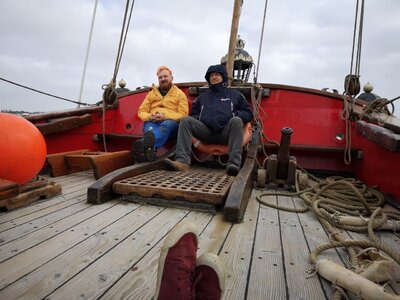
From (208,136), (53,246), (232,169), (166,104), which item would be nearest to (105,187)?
(53,246)

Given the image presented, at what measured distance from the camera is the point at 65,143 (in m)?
3.34

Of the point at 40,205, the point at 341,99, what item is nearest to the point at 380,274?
the point at 40,205

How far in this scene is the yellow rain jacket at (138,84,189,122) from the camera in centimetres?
316

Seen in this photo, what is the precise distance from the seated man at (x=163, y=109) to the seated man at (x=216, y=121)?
0.74 ft

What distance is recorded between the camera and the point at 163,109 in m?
3.16

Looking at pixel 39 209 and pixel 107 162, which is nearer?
pixel 39 209

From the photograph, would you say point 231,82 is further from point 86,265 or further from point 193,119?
point 86,265

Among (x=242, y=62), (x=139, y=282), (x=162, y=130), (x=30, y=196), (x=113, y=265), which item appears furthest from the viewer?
(x=242, y=62)

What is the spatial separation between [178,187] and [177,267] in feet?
3.95

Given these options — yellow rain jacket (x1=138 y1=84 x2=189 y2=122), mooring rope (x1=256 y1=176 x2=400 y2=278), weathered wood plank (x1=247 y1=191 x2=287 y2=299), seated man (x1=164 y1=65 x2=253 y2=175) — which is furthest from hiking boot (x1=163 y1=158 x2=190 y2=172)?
weathered wood plank (x1=247 y1=191 x2=287 y2=299)

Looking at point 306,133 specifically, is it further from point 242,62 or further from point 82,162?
point 242,62

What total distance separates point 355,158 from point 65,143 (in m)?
3.19

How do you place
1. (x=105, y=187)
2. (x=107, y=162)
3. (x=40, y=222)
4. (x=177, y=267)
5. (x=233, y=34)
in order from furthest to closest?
1. (x=233, y=34)
2. (x=107, y=162)
3. (x=105, y=187)
4. (x=40, y=222)
5. (x=177, y=267)

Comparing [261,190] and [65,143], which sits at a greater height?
[65,143]
